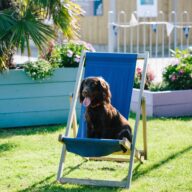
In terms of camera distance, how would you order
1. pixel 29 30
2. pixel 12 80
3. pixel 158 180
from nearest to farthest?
pixel 158 180 < pixel 29 30 < pixel 12 80

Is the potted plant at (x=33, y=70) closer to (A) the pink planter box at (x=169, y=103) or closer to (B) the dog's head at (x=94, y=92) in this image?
(A) the pink planter box at (x=169, y=103)

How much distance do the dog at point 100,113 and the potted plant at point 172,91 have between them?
3000mm

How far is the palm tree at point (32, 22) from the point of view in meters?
7.20

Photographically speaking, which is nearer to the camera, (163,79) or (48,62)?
(48,62)

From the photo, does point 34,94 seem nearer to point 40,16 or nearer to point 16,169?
point 40,16

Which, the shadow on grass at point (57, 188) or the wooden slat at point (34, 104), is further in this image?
the wooden slat at point (34, 104)

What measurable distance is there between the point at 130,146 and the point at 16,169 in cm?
132

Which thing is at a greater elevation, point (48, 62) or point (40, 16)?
point (40, 16)

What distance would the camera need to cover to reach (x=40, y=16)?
7.69 metres

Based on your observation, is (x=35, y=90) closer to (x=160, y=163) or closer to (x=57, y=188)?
(x=160, y=163)

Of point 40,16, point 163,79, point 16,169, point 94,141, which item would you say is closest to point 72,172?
point 16,169

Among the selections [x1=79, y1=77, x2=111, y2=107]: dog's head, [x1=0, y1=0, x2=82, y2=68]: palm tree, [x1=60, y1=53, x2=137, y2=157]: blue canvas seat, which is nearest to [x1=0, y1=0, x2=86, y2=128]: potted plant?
[x1=0, y1=0, x2=82, y2=68]: palm tree

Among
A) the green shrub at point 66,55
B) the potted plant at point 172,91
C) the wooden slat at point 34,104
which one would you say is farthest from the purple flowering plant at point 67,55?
the potted plant at point 172,91

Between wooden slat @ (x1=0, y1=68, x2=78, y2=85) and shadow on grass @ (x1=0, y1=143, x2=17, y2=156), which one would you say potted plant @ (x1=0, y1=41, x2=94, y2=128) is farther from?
shadow on grass @ (x1=0, y1=143, x2=17, y2=156)
